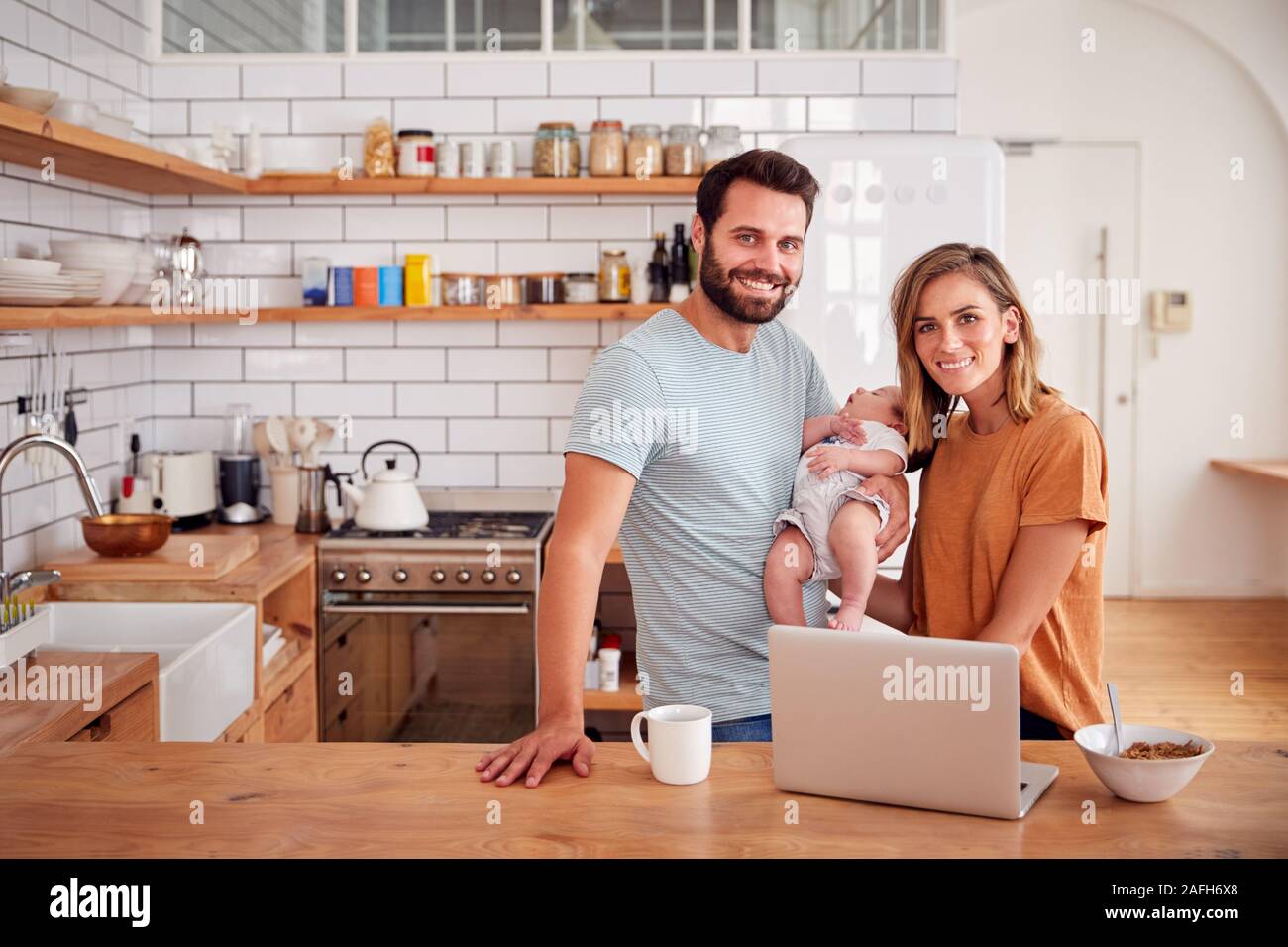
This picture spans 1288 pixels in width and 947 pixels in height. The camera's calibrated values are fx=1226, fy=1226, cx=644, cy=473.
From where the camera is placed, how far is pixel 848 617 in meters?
2.18

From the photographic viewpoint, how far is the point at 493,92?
4098 mm

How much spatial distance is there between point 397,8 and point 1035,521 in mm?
3099

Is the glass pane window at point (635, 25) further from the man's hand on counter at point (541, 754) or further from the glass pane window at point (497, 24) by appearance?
the man's hand on counter at point (541, 754)

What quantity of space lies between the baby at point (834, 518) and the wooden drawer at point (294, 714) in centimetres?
171

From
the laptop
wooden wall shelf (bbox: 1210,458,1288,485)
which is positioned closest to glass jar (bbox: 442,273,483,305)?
the laptop

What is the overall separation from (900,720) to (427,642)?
2389 millimetres

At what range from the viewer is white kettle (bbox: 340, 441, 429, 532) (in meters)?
3.74

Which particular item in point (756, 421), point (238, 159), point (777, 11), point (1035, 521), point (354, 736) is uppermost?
point (777, 11)

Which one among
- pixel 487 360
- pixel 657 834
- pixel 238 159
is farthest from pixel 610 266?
pixel 657 834

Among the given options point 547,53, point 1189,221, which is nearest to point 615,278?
point 547,53

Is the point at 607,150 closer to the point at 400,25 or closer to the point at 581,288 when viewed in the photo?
the point at 581,288

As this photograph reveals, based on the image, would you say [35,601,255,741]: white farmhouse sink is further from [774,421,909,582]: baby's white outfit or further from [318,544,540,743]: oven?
[774,421,909,582]: baby's white outfit
